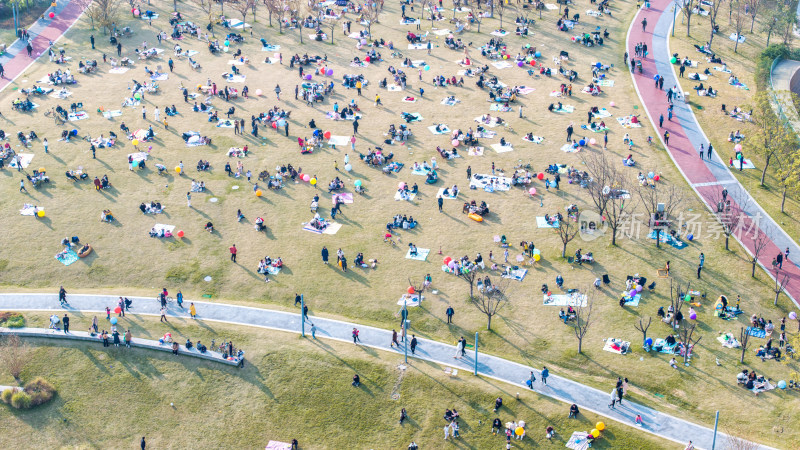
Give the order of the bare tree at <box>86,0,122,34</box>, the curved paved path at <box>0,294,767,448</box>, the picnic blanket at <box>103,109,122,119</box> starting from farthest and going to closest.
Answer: the bare tree at <box>86,0,122,34</box> < the picnic blanket at <box>103,109,122,119</box> < the curved paved path at <box>0,294,767,448</box>

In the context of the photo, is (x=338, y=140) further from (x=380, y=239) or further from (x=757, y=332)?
(x=757, y=332)

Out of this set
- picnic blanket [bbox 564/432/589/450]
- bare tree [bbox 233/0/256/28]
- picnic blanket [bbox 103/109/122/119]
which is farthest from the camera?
bare tree [bbox 233/0/256/28]

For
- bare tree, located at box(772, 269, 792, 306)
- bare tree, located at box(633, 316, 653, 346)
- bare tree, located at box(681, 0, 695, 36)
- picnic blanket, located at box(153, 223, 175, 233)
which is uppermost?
bare tree, located at box(681, 0, 695, 36)

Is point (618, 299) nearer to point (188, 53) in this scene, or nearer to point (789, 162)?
point (789, 162)

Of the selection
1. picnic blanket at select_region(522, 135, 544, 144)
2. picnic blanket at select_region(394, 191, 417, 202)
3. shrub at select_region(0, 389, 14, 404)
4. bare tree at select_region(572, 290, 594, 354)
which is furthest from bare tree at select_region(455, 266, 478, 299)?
shrub at select_region(0, 389, 14, 404)

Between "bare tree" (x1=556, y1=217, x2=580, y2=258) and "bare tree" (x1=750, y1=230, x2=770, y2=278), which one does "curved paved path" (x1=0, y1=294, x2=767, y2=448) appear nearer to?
"bare tree" (x1=556, y1=217, x2=580, y2=258)

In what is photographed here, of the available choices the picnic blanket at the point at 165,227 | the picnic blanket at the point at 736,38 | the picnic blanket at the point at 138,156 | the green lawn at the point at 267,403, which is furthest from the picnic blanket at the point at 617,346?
the picnic blanket at the point at 736,38

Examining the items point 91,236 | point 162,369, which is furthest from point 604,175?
point 91,236
